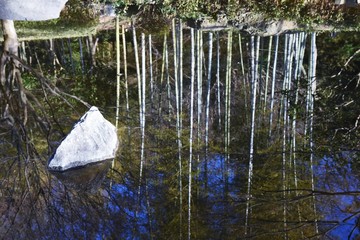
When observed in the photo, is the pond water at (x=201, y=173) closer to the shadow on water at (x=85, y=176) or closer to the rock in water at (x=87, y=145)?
the shadow on water at (x=85, y=176)

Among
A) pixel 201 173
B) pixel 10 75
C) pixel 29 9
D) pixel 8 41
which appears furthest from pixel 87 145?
pixel 8 41

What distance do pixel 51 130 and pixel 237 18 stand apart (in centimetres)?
380

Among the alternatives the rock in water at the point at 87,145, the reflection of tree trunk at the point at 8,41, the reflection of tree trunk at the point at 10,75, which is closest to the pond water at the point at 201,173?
the rock in water at the point at 87,145

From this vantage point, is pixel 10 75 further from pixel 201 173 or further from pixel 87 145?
pixel 201 173

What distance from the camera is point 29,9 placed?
5.97 metres

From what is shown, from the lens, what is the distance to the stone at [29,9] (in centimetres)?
591

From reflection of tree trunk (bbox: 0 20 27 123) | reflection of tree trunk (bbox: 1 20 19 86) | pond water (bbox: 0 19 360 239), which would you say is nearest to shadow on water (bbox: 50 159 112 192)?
pond water (bbox: 0 19 360 239)

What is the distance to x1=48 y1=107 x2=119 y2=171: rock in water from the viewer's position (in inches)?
215

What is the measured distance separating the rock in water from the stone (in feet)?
4.41

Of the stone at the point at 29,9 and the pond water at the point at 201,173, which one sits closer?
the pond water at the point at 201,173

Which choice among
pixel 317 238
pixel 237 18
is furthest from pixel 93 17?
pixel 317 238

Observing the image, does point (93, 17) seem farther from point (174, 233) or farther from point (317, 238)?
point (317, 238)

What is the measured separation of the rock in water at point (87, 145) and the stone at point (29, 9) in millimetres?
1344

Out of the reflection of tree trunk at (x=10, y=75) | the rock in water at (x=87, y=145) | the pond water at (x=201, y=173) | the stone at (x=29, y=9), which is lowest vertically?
the pond water at (x=201, y=173)
